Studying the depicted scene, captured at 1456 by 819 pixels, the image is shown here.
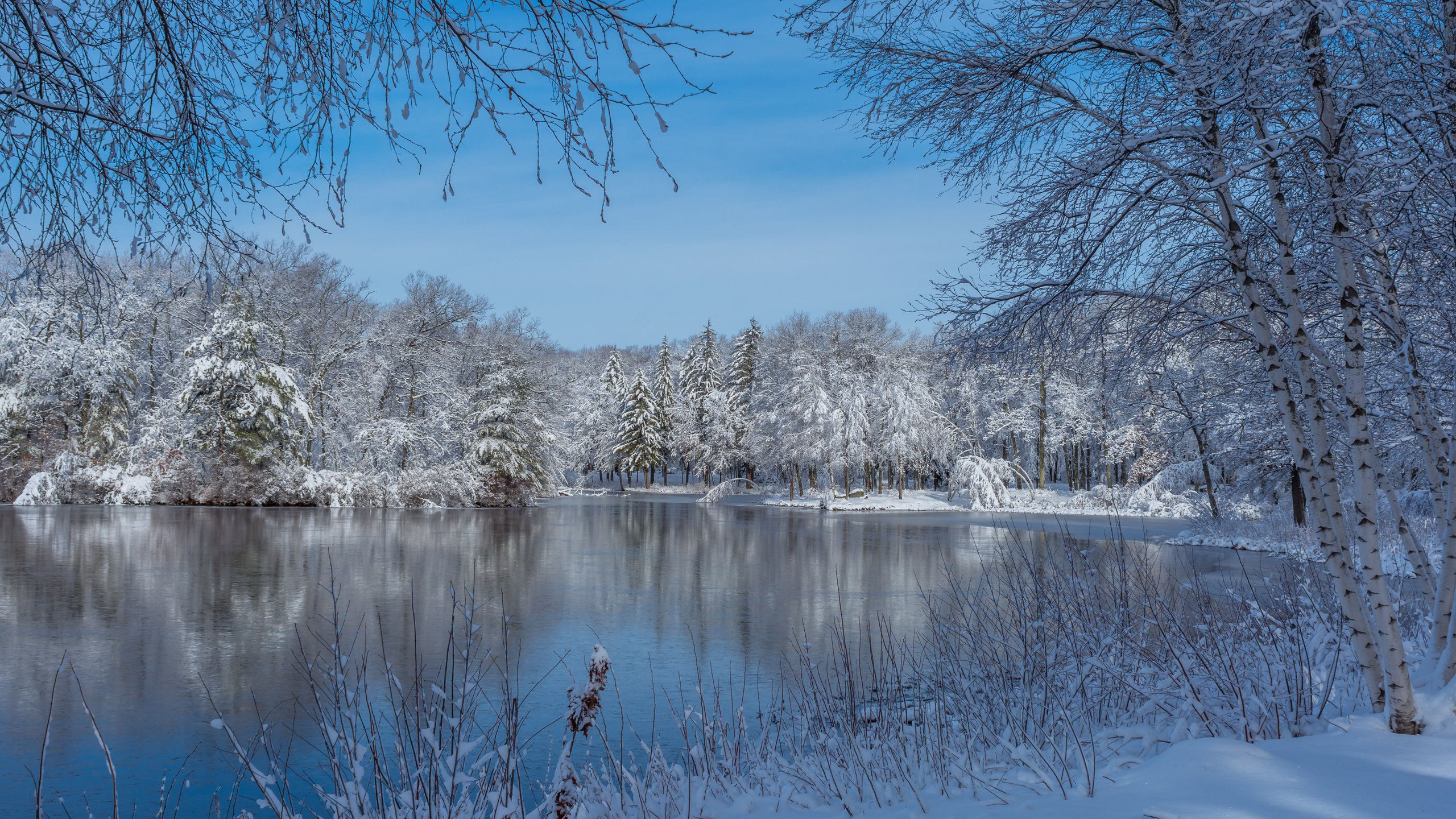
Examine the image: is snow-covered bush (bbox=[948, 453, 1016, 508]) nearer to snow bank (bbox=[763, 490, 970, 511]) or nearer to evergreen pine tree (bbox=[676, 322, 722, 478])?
snow bank (bbox=[763, 490, 970, 511])

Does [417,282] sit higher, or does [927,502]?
[417,282]

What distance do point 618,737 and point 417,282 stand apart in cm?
3466

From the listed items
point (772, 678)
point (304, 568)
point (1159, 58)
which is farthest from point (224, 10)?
point (304, 568)

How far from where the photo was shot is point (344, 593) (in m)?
13.7

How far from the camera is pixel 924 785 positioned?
4.65 metres

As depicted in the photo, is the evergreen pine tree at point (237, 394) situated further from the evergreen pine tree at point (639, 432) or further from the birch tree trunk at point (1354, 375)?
the birch tree trunk at point (1354, 375)

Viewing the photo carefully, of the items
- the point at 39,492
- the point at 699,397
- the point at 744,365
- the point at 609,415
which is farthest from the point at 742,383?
the point at 39,492

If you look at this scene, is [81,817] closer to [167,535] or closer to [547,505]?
[167,535]

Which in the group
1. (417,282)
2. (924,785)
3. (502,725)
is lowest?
(502,725)

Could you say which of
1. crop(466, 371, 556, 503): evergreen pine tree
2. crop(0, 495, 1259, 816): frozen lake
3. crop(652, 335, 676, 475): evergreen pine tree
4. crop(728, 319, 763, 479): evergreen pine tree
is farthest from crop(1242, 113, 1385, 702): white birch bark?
crop(652, 335, 676, 475): evergreen pine tree

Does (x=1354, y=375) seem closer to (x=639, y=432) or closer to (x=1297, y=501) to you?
(x=1297, y=501)

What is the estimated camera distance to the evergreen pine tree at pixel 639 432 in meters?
62.1

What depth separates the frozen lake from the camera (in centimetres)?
759

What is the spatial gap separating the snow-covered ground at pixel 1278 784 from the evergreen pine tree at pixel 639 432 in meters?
58.2
